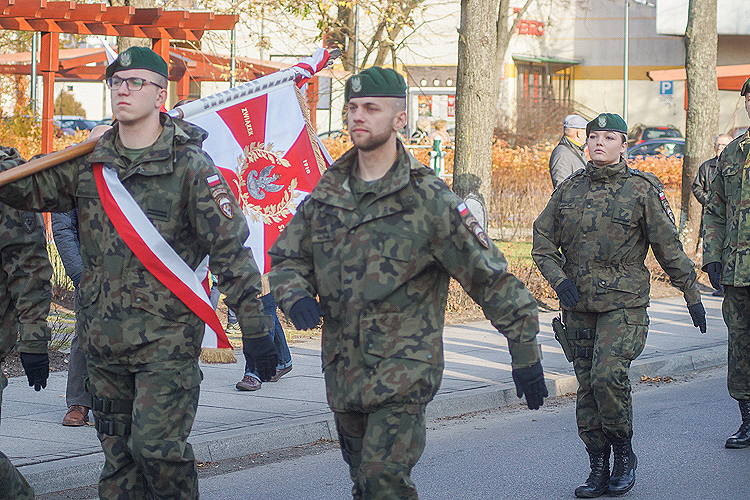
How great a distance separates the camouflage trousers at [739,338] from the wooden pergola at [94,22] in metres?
7.68

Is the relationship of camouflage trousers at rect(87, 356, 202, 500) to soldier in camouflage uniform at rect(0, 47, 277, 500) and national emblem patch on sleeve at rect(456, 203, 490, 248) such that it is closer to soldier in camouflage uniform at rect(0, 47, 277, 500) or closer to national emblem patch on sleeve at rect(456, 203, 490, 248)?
soldier in camouflage uniform at rect(0, 47, 277, 500)

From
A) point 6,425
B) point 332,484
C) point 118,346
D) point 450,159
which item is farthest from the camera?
point 450,159

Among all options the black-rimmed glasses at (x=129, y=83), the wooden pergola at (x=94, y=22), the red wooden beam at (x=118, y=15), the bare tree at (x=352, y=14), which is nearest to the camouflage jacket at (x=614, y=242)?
the black-rimmed glasses at (x=129, y=83)

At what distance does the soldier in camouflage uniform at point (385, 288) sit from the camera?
369 centimetres

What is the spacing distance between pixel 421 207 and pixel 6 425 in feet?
12.6

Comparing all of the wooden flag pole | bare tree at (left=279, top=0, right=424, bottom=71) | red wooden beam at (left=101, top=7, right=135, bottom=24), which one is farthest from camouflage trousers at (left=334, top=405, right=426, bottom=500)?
bare tree at (left=279, top=0, right=424, bottom=71)

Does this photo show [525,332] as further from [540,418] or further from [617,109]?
[617,109]

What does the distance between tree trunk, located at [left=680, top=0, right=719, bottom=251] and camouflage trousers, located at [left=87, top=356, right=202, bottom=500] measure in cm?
1313

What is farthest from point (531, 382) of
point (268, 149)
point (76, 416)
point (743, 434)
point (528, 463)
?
point (76, 416)

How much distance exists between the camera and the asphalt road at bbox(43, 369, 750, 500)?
18.6 ft

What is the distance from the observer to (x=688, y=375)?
9445mm

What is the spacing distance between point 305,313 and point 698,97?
45.4 feet

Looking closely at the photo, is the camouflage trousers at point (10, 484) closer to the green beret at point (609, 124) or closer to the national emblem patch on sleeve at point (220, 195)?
the national emblem patch on sleeve at point (220, 195)

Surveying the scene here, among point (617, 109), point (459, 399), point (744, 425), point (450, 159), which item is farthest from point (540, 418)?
point (617, 109)
